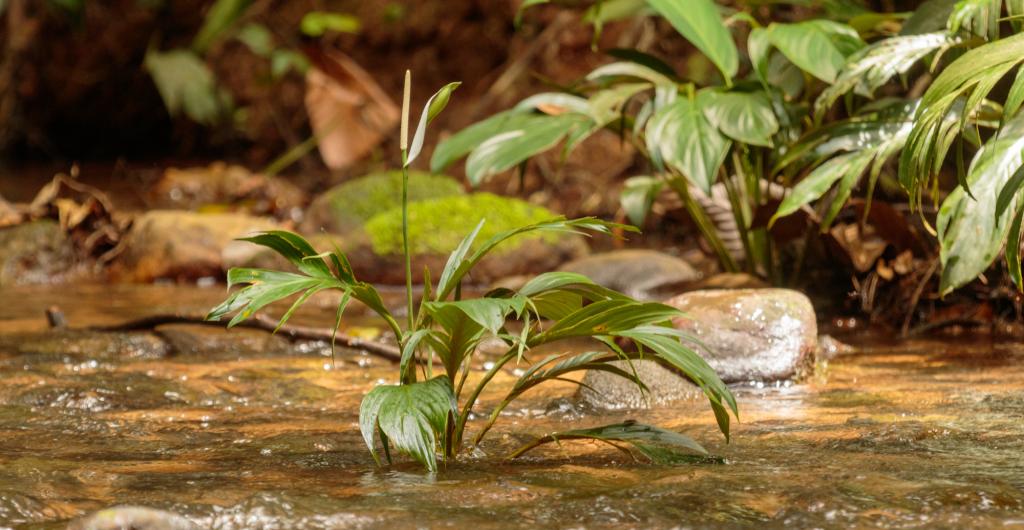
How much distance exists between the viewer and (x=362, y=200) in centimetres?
697

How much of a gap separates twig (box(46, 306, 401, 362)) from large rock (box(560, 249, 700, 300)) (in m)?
1.71

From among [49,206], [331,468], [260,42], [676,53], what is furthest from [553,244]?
[260,42]

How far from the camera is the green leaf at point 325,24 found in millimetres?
9859

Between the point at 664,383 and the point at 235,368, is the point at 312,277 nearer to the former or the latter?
the point at 664,383

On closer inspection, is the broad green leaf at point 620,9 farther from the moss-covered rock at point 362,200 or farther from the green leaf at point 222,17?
the green leaf at point 222,17

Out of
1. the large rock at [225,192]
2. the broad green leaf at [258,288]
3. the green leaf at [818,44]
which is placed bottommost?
the broad green leaf at [258,288]

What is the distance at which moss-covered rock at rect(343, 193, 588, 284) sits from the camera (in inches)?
242

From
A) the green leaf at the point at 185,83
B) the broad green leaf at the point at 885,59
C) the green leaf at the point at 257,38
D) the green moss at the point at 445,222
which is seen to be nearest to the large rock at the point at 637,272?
the green moss at the point at 445,222

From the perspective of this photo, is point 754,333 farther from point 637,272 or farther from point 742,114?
point 637,272

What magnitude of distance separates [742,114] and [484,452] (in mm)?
1704

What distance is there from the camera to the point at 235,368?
3535 mm

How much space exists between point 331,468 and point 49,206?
5.11m

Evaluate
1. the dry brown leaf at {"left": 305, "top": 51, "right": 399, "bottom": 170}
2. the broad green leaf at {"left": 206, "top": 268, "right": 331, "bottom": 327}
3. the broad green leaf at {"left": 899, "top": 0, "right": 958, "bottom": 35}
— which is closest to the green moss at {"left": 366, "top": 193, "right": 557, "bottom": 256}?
the broad green leaf at {"left": 899, "top": 0, "right": 958, "bottom": 35}

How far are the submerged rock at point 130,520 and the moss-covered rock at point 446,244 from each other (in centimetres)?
437
